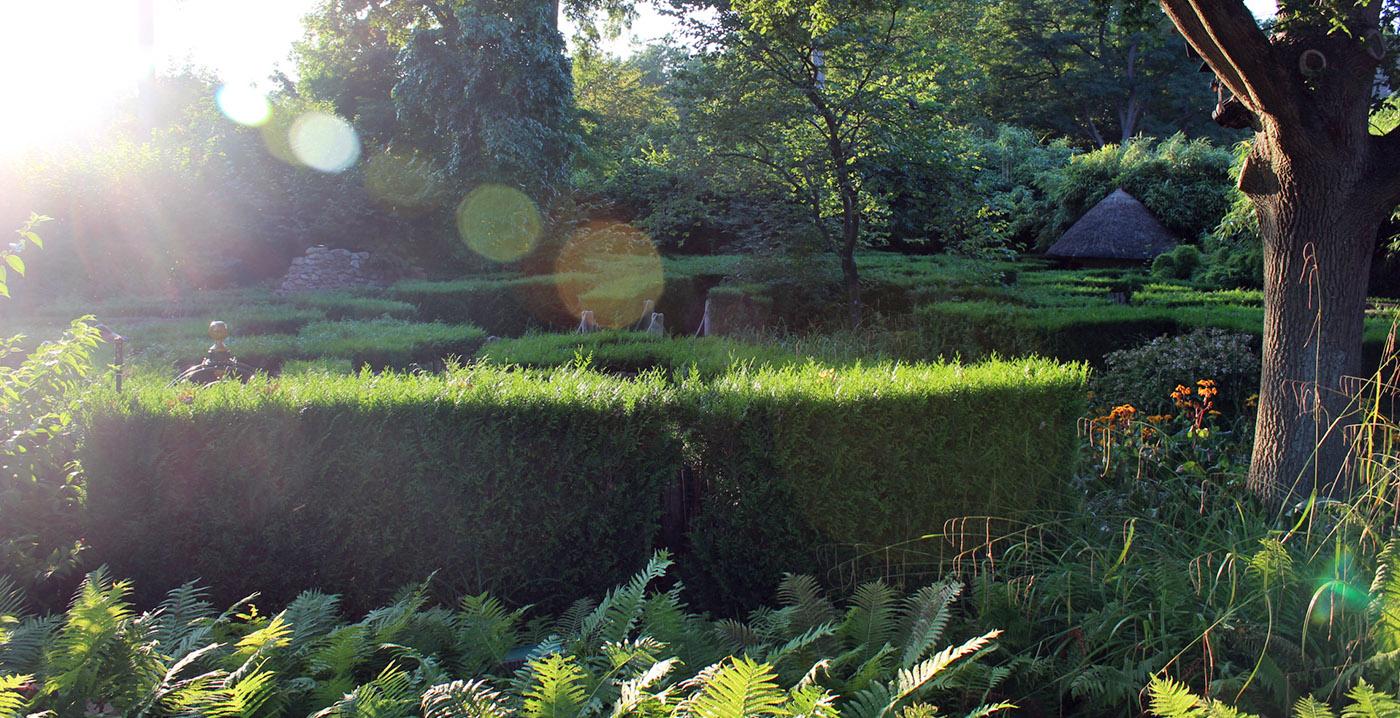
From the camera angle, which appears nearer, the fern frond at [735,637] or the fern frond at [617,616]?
the fern frond at [617,616]

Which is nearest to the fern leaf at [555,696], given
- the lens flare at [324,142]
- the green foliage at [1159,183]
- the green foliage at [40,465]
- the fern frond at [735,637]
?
the fern frond at [735,637]

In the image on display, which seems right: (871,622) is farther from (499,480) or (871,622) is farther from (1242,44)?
(1242,44)

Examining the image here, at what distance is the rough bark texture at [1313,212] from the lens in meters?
4.16

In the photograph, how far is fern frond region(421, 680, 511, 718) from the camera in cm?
190

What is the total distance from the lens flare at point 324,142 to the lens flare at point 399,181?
1.09m

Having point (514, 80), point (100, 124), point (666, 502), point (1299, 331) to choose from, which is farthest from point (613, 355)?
point (100, 124)

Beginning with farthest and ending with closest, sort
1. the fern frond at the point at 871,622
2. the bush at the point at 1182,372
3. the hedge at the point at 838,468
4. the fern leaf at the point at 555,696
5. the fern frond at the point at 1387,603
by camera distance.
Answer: the bush at the point at 1182,372 < the hedge at the point at 838,468 < the fern frond at the point at 871,622 < the fern frond at the point at 1387,603 < the fern leaf at the point at 555,696

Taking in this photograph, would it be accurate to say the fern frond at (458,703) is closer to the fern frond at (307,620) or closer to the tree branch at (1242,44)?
the fern frond at (307,620)

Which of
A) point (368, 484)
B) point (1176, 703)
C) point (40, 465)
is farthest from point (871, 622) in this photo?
point (40, 465)

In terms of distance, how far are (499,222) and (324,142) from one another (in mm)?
8781

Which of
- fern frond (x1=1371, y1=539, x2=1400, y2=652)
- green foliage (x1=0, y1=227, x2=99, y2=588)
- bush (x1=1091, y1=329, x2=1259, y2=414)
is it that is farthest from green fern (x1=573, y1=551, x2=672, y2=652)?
bush (x1=1091, y1=329, x2=1259, y2=414)

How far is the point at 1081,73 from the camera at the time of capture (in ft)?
109

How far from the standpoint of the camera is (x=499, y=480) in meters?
3.68

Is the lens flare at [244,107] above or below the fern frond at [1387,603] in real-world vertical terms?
above
